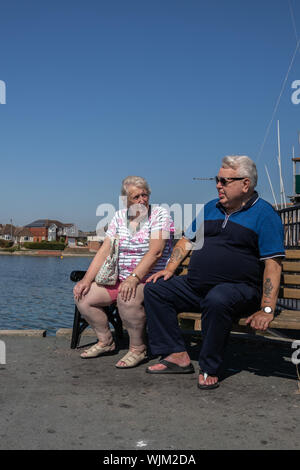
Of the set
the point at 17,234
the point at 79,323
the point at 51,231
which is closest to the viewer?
the point at 79,323

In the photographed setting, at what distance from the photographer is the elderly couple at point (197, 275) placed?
11.7 ft

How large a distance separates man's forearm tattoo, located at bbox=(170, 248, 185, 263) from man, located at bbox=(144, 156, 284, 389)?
145 mm

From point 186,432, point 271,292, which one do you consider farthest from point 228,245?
point 186,432

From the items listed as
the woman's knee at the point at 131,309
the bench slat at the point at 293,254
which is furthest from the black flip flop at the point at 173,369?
the bench slat at the point at 293,254

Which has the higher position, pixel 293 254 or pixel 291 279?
pixel 293 254

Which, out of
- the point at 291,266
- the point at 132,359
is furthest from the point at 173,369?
the point at 291,266

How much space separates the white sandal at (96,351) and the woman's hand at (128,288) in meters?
0.70

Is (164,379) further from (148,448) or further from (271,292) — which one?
(148,448)

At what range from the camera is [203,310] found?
3.58 meters

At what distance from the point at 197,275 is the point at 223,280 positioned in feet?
0.71

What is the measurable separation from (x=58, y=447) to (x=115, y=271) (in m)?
1.93

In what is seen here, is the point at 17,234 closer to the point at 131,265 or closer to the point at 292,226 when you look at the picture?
the point at 292,226
